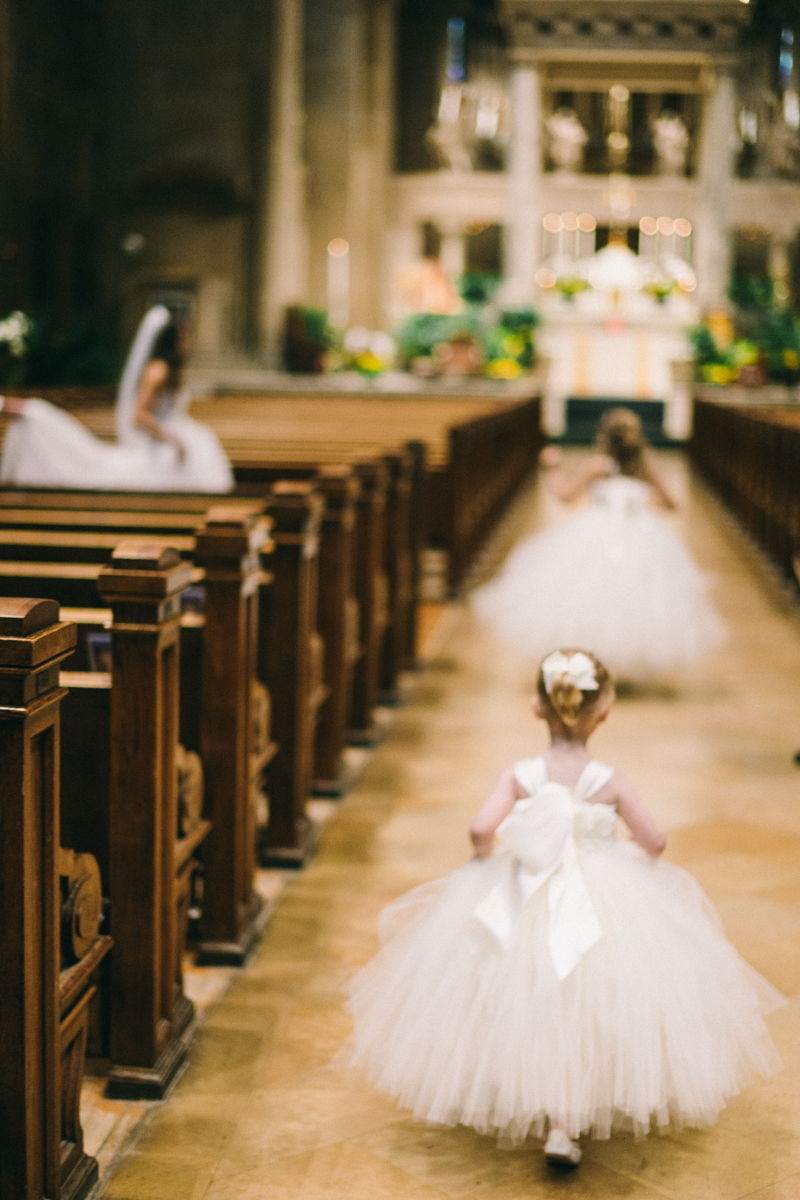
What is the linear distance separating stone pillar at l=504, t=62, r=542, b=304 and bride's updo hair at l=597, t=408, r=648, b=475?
894 inches

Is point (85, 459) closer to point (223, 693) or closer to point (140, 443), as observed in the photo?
point (140, 443)

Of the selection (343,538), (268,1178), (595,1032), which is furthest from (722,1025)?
(343,538)

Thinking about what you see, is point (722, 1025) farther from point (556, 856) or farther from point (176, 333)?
point (176, 333)

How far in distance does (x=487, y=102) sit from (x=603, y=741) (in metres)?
31.2

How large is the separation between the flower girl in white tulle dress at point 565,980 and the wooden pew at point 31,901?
62 cm

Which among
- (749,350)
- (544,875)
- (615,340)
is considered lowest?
(544,875)

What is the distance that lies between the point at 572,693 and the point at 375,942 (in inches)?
50.2

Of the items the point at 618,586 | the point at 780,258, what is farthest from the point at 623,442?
the point at 780,258

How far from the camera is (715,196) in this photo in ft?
92.8

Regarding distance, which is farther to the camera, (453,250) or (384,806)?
(453,250)

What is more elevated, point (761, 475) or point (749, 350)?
point (749, 350)

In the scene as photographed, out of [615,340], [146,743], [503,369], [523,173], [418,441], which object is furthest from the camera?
[523,173]

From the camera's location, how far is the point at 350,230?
2697cm

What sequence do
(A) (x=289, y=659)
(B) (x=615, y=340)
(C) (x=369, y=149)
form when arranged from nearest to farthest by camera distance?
(A) (x=289, y=659) → (B) (x=615, y=340) → (C) (x=369, y=149)
